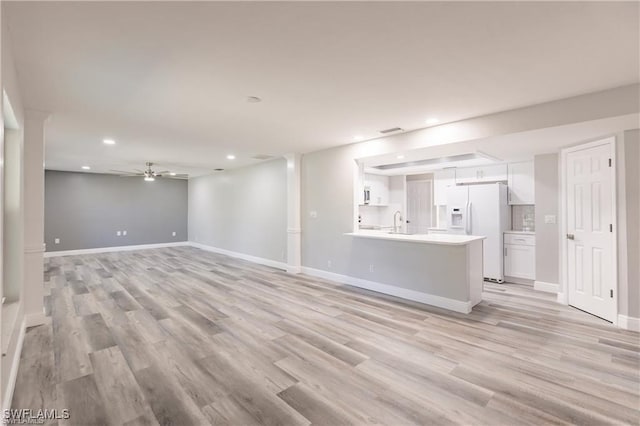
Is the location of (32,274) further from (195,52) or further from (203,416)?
(195,52)

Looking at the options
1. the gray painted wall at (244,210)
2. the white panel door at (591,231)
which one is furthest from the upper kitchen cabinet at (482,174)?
the gray painted wall at (244,210)

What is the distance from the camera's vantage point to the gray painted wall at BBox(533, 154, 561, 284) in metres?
4.75

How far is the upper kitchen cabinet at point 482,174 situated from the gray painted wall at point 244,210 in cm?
387

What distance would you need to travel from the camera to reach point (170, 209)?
10438mm

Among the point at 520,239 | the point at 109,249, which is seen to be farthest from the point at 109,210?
the point at 520,239

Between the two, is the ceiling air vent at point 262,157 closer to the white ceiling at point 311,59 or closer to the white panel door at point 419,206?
the white ceiling at point 311,59

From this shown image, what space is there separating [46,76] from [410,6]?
312cm

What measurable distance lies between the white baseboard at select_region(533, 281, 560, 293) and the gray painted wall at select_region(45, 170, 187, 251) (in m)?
10.3

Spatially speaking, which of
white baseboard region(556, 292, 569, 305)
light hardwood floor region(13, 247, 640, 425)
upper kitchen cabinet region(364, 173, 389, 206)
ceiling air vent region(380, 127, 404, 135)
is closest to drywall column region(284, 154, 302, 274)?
light hardwood floor region(13, 247, 640, 425)

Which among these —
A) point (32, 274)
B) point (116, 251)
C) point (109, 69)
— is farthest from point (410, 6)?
point (116, 251)

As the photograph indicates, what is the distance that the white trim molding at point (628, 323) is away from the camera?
129 inches

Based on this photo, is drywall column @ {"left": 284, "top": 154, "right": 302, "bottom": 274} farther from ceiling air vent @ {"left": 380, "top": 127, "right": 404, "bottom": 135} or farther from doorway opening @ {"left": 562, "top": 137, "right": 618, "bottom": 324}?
doorway opening @ {"left": 562, "top": 137, "right": 618, "bottom": 324}

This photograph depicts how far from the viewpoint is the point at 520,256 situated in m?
5.39

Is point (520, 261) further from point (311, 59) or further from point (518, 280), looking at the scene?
point (311, 59)
